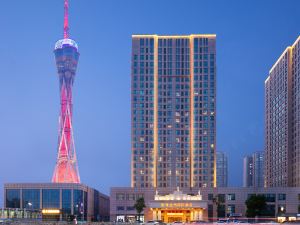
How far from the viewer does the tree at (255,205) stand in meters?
168

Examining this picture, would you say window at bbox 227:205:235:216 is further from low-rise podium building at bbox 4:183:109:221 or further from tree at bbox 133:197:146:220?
low-rise podium building at bbox 4:183:109:221

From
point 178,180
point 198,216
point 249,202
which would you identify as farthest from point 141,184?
point 249,202

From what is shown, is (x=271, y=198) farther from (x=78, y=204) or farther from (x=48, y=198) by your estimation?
(x=48, y=198)

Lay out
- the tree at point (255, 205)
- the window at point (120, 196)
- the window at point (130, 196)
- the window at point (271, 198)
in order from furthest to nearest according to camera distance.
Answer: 1. the window at point (130, 196)
2. the window at point (120, 196)
3. the window at point (271, 198)
4. the tree at point (255, 205)

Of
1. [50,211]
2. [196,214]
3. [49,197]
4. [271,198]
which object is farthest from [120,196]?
[271,198]

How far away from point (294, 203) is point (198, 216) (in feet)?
97.6

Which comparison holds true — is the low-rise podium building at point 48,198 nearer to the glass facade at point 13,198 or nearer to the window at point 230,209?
the glass facade at point 13,198

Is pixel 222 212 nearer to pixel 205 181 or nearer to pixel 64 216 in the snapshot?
pixel 205 181

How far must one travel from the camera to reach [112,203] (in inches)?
7367

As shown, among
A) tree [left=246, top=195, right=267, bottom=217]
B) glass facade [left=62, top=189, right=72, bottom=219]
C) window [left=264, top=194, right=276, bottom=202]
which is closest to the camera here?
tree [left=246, top=195, right=267, bottom=217]

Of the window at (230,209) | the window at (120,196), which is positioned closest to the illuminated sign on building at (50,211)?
the window at (120,196)

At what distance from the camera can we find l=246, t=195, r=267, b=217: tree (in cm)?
16750

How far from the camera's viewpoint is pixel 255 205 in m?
168

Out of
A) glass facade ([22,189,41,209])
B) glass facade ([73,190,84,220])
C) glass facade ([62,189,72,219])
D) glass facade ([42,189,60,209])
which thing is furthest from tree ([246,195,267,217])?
glass facade ([22,189,41,209])
